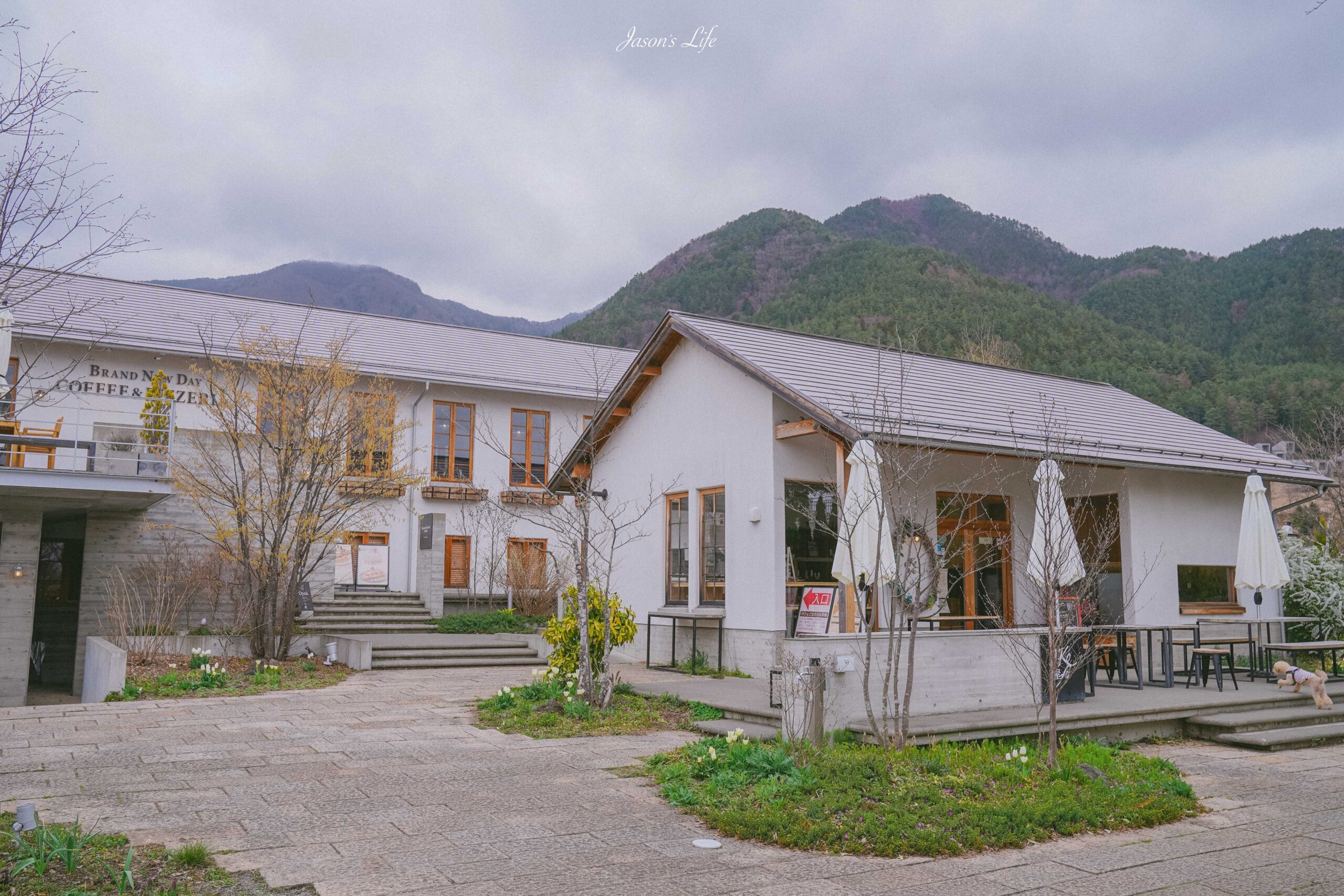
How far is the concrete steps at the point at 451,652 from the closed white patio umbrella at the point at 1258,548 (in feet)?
33.0

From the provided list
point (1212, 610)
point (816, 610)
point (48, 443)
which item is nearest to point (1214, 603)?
point (1212, 610)

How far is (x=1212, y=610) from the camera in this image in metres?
13.7

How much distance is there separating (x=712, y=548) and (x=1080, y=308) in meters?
32.1

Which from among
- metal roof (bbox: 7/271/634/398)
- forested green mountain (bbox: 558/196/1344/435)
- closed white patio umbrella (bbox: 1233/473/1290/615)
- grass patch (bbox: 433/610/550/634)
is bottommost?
grass patch (bbox: 433/610/550/634)

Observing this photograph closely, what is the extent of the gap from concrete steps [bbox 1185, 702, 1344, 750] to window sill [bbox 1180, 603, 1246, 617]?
3.87 m

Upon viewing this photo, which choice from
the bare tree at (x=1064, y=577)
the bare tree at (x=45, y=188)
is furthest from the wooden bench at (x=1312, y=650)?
the bare tree at (x=45, y=188)

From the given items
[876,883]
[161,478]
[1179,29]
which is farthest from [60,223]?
[161,478]

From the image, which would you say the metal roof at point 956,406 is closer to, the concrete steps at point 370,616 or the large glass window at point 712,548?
the large glass window at point 712,548

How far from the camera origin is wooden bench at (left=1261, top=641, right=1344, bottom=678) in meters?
10.4

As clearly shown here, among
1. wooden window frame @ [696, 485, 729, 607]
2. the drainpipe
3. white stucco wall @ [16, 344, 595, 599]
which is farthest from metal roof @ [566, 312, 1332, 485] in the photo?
the drainpipe

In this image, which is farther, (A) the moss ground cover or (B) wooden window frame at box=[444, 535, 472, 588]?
(B) wooden window frame at box=[444, 535, 472, 588]

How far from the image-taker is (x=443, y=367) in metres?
21.0

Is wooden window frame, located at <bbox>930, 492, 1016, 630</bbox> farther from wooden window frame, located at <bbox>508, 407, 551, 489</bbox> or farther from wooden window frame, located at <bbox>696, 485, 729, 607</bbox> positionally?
wooden window frame, located at <bbox>508, 407, 551, 489</bbox>

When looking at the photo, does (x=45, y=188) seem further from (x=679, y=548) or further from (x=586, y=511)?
(x=679, y=548)
